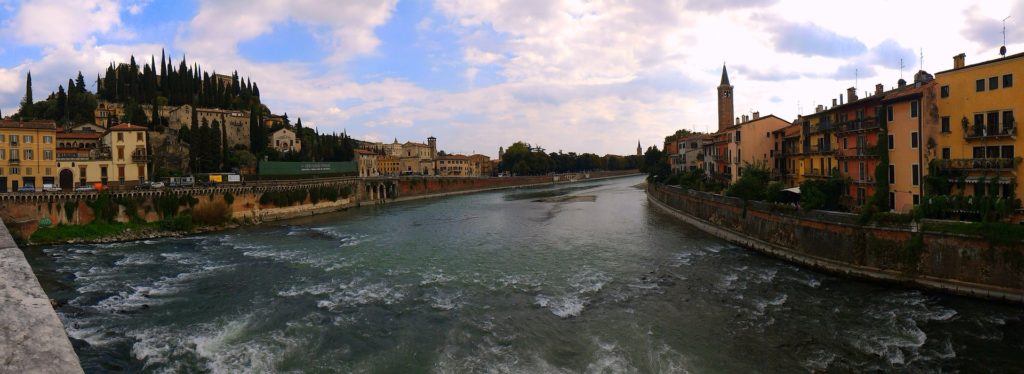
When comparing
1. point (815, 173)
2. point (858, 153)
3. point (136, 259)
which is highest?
point (858, 153)

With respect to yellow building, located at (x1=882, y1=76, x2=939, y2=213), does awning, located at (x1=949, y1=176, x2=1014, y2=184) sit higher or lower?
lower

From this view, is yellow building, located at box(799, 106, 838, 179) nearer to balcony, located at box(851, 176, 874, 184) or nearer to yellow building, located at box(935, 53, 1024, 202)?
balcony, located at box(851, 176, 874, 184)

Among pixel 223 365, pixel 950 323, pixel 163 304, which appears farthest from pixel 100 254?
pixel 950 323

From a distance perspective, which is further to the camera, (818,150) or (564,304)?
(818,150)

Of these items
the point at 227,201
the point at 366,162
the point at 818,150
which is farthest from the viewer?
the point at 366,162

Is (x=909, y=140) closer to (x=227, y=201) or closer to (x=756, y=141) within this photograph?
(x=756, y=141)

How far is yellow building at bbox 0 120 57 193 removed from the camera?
4022 cm

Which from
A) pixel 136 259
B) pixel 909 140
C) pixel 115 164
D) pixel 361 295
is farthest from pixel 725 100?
pixel 115 164

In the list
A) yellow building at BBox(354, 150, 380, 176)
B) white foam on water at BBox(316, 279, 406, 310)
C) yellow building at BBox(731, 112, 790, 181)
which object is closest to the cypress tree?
yellow building at BBox(354, 150, 380, 176)

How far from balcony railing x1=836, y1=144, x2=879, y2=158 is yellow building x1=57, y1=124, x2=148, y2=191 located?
54.4 meters

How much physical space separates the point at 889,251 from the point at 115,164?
58.1 metres

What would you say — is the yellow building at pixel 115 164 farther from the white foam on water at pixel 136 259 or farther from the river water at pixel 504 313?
the white foam on water at pixel 136 259

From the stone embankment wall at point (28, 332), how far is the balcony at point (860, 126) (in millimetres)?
29955

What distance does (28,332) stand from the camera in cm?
332
